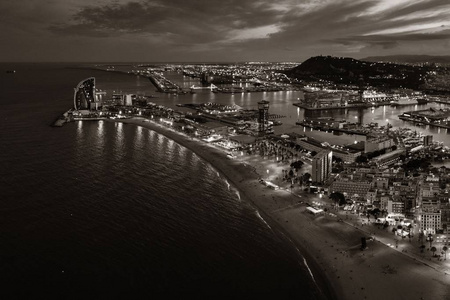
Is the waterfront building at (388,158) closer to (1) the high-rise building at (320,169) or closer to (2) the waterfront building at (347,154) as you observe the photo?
(2) the waterfront building at (347,154)

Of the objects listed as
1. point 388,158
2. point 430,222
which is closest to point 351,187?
point 430,222

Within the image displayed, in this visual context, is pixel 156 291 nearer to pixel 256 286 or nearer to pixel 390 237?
pixel 256 286

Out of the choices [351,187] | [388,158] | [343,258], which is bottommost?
[343,258]

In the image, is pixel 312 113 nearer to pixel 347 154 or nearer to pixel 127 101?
pixel 127 101

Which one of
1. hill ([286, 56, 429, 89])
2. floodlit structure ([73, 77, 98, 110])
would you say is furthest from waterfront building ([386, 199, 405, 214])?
hill ([286, 56, 429, 89])

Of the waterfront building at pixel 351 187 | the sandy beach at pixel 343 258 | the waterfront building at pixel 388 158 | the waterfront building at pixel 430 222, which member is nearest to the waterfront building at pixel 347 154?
the waterfront building at pixel 388 158

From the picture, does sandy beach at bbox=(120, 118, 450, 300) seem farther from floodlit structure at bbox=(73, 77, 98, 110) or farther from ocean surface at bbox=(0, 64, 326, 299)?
floodlit structure at bbox=(73, 77, 98, 110)
